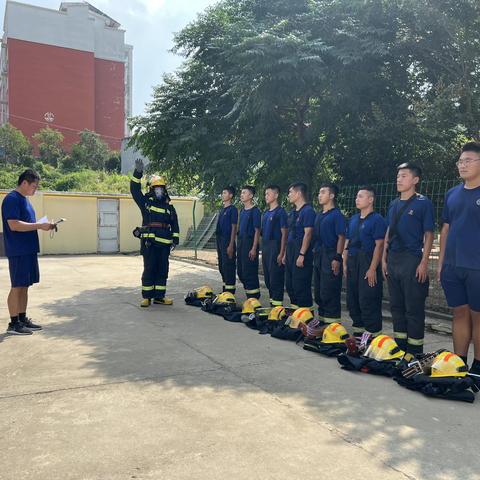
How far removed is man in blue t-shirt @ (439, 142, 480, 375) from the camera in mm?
4293

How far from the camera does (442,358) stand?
13.6 ft

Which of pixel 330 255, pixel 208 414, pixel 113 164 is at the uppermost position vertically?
pixel 113 164

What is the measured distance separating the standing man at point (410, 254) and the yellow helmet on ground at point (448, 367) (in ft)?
2.53

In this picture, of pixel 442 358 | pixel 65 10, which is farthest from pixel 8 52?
pixel 442 358

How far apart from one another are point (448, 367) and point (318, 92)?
553cm

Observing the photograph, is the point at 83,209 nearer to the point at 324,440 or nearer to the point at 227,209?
the point at 227,209

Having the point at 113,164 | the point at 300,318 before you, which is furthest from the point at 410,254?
the point at 113,164

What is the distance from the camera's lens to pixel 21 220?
5906 millimetres

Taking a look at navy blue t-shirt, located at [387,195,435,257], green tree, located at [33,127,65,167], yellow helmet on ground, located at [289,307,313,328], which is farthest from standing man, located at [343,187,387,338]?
green tree, located at [33,127,65,167]

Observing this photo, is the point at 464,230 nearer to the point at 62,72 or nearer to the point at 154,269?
the point at 154,269

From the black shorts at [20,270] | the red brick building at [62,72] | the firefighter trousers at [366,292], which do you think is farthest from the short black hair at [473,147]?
the red brick building at [62,72]

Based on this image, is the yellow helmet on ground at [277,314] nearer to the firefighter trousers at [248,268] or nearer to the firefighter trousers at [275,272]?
the firefighter trousers at [275,272]

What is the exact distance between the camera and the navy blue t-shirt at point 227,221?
26.6 feet

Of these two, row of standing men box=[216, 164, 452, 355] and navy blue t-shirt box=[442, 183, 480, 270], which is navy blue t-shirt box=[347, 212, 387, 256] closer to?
row of standing men box=[216, 164, 452, 355]
